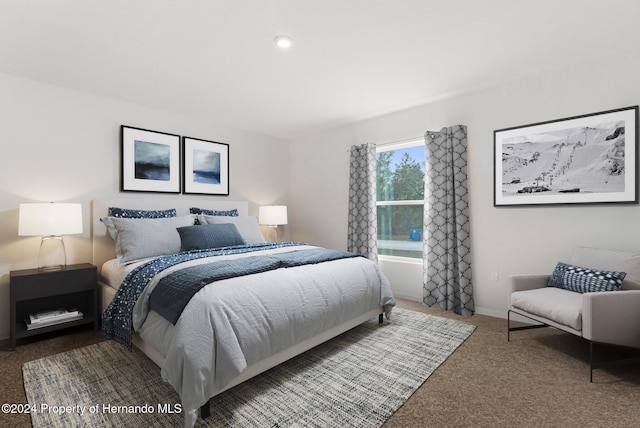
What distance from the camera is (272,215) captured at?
4695mm

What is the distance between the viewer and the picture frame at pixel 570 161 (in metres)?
2.62

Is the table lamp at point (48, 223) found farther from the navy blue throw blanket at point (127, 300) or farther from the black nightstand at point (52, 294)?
the navy blue throw blanket at point (127, 300)

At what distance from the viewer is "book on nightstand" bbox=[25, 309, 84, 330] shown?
2.68 m

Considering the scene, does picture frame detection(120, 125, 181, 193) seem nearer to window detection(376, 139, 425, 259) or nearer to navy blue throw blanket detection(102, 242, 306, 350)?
navy blue throw blanket detection(102, 242, 306, 350)

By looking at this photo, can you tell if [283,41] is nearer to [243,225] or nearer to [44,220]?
[243,225]

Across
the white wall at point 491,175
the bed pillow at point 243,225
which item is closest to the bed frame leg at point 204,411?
the bed pillow at point 243,225

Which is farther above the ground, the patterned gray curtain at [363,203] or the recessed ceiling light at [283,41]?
the recessed ceiling light at [283,41]

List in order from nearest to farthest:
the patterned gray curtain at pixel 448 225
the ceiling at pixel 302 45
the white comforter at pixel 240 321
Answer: the white comforter at pixel 240 321
the ceiling at pixel 302 45
the patterned gray curtain at pixel 448 225

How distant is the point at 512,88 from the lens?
3.19 meters

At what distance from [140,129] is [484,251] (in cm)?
417

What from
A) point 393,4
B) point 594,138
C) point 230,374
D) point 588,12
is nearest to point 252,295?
point 230,374

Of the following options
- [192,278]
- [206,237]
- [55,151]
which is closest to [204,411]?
[192,278]

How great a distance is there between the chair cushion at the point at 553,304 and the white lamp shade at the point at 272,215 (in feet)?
10.2

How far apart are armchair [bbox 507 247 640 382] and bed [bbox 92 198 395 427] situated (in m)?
1.20
